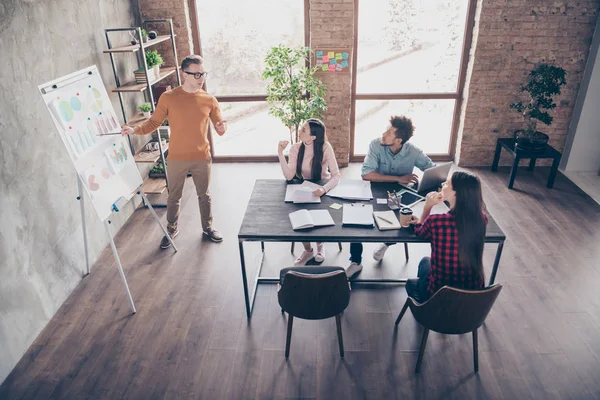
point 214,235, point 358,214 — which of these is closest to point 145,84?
point 214,235

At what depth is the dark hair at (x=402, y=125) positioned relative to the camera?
3.81 m

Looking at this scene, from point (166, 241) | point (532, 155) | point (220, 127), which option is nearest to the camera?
point (220, 127)

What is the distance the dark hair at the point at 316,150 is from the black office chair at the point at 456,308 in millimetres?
1501

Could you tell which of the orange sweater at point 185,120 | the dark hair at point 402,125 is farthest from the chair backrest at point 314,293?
the orange sweater at point 185,120

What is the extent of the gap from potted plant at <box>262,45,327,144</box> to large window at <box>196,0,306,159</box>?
35 centimetres

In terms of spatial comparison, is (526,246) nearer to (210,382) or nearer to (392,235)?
(392,235)

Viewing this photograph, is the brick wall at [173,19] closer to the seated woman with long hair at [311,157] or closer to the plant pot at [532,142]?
the seated woman with long hair at [311,157]

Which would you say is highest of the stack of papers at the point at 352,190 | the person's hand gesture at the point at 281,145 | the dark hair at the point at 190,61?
the dark hair at the point at 190,61

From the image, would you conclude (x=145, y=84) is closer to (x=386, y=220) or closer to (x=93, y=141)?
(x=93, y=141)

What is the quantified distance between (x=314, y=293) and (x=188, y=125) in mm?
2230

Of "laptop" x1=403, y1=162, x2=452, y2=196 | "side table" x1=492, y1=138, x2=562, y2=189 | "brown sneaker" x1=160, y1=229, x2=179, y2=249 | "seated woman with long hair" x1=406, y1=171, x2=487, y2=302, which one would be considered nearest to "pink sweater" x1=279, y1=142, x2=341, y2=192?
"laptop" x1=403, y1=162, x2=452, y2=196

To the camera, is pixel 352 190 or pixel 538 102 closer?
pixel 352 190

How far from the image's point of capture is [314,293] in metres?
2.85

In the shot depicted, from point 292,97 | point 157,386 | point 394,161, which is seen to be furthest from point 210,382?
point 292,97
